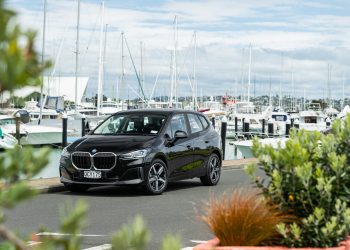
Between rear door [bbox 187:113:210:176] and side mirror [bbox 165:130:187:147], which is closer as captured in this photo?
side mirror [bbox 165:130:187:147]

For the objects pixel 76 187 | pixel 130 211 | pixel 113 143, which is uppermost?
pixel 113 143

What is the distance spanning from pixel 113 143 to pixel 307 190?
31.9 feet

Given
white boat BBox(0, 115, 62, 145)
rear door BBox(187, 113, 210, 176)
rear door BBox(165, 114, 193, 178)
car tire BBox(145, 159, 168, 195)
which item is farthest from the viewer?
white boat BBox(0, 115, 62, 145)

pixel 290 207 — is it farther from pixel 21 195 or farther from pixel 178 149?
pixel 178 149

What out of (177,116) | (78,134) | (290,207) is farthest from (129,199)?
(78,134)

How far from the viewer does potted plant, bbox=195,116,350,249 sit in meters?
6.88

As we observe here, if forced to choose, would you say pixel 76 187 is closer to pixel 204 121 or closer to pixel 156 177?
pixel 156 177

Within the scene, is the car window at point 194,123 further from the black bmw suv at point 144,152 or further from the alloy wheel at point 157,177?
the alloy wheel at point 157,177

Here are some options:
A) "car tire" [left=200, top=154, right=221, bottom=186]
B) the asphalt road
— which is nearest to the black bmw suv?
"car tire" [left=200, top=154, right=221, bottom=186]

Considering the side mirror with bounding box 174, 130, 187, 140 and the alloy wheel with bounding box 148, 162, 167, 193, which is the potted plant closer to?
the alloy wheel with bounding box 148, 162, 167, 193

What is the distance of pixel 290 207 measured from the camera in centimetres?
728

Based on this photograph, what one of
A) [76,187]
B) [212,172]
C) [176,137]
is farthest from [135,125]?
[212,172]

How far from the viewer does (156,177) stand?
1695 centimetres

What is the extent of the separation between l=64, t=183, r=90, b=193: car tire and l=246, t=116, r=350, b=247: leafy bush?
10.1 m
